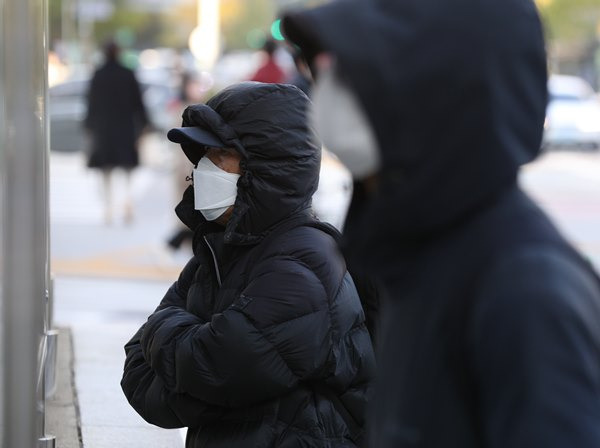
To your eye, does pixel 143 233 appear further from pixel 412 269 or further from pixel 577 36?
pixel 577 36

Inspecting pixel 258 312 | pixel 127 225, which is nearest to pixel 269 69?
pixel 127 225

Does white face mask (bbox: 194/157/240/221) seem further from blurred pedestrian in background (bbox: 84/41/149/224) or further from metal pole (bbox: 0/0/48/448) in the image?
blurred pedestrian in background (bbox: 84/41/149/224)

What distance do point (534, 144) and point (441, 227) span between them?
0.19m

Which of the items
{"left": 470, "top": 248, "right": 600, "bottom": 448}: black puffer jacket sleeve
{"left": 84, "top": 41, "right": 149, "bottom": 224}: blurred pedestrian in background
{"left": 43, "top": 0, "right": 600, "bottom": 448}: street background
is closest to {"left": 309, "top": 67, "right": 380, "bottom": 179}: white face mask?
{"left": 470, "top": 248, "right": 600, "bottom": 448}: black puffer jacket sleeve

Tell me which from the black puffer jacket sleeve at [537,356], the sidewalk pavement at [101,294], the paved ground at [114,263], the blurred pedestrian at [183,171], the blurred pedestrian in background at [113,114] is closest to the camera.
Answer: the black puffer jacket sleeve at [537,356]

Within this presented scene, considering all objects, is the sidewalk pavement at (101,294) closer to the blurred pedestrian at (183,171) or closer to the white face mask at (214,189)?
the blurred pedestrian at (183,171)

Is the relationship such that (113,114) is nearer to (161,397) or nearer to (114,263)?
(114,263)

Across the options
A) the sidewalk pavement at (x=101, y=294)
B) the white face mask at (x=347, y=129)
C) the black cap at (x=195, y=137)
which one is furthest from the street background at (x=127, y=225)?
the white face mask at (x=347, y=129)

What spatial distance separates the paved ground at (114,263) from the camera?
18.1ft

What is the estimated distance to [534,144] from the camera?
1.77m

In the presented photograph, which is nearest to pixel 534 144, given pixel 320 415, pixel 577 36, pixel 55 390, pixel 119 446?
pixel 320 415

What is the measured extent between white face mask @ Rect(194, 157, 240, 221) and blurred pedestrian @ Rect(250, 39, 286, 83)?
8.27 m

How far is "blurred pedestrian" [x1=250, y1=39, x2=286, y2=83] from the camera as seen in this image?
1193 cm

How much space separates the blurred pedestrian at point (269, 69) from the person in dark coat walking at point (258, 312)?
8.31 m
